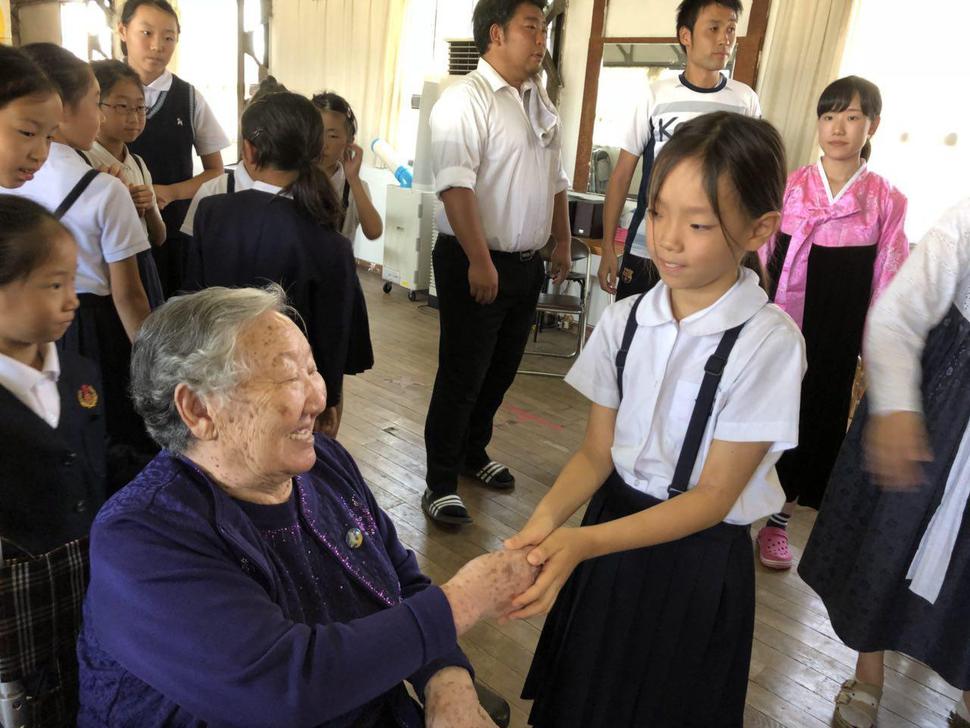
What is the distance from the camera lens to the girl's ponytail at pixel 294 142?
2053 mm

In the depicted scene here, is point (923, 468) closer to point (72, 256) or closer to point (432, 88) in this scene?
point (72, 256)

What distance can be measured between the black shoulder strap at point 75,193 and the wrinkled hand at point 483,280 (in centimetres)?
115

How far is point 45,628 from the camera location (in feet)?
3.10

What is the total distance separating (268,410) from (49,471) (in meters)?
0.63

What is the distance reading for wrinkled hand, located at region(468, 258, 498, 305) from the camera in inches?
97.2

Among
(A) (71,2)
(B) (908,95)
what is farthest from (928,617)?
(A) (71,2)

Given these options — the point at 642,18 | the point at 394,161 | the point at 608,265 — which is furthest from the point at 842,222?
the point at 394,161

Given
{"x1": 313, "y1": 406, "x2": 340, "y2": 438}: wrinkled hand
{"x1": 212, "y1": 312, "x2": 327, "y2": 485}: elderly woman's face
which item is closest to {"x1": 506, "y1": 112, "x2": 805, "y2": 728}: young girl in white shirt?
{"x1": 212, "y1": 312, "x2": 327, "y2": 485}: elderly woman's face

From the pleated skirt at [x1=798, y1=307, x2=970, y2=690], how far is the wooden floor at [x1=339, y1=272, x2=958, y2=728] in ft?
1.48

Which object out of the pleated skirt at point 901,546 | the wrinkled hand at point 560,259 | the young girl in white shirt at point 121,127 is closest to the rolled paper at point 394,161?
the wrinkled hand at point 560,259

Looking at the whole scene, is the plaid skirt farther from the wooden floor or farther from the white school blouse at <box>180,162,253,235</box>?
the white school blouse at <box>180,162,253,235</box>

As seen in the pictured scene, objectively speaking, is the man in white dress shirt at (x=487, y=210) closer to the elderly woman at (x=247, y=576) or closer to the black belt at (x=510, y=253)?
the black belt at (x=510, y=253)

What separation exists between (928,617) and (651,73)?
408 cm

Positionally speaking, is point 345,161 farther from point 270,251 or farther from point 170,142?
point 270,251
